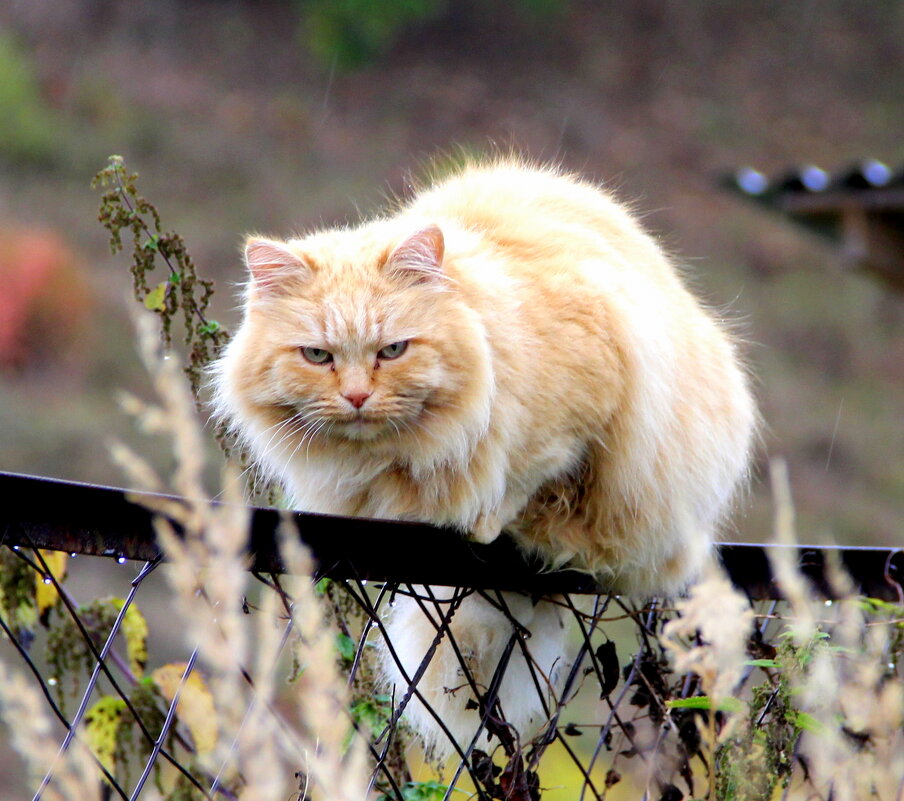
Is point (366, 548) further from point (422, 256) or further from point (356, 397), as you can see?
point (422, 256)

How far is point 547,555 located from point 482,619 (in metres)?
0.17

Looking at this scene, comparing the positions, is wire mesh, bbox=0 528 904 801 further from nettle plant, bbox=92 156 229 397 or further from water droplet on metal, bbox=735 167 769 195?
water droplet on metal, bbox=735 167 769 195

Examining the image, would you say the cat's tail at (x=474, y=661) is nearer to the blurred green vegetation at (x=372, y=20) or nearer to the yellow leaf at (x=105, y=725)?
the yellow leaf at (x=105, y=725)

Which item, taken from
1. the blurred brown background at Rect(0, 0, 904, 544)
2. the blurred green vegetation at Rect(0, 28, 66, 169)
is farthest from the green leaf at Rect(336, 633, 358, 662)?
the blurred green vegetation at Rect(0, 28, 66, 169)

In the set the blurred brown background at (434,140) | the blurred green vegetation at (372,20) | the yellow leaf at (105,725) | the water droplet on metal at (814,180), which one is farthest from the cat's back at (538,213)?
the blurred green vegetation at (372,20)

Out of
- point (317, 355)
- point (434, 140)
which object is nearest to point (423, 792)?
point (317, 355)

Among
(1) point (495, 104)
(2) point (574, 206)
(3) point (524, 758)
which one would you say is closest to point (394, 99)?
(1) point (495, 104)

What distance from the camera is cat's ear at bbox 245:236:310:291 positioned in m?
2.03

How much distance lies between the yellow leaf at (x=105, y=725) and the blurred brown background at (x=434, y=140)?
643 cm

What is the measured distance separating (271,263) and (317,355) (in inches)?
8.0

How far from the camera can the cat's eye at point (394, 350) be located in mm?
1973

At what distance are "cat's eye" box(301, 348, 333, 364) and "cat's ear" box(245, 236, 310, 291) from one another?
6.2 inches

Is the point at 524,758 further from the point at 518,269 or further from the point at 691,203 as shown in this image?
the point at 691,203

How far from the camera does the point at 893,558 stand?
1.99 metres
